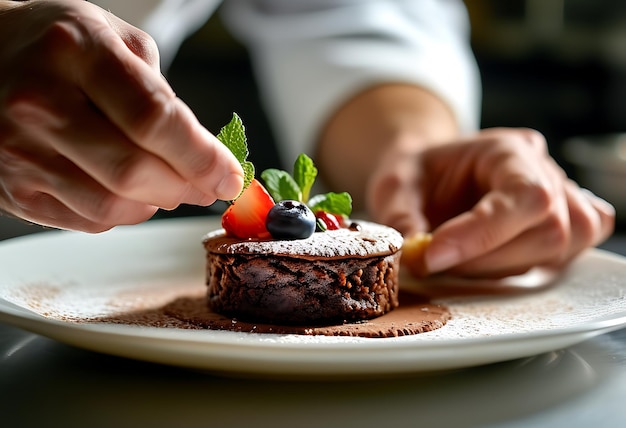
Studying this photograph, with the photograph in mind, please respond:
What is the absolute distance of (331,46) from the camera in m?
2.48

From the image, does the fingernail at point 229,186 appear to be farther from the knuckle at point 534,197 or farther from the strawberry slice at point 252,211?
the knuckle at point 534,197

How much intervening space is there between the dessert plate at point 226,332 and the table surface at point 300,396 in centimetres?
4

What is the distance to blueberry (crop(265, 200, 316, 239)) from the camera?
47.9 inches

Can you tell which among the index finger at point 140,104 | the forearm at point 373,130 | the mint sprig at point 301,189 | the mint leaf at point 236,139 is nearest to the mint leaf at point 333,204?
the mint sprig at point 301,189

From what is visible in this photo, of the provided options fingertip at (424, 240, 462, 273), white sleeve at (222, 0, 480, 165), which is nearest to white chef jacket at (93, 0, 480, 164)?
white sleeve at (222, 0, 480, 165)

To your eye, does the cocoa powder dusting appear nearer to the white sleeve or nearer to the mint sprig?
the mint sprig

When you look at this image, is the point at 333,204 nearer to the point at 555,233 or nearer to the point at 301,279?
the point at 301,279

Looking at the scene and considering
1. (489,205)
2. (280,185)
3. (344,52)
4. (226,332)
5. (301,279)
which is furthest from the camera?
(344,52)

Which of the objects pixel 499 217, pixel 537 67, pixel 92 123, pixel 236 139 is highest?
pixel 92 123

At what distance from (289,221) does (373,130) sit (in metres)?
1.01

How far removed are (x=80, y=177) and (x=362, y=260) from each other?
19.4 inches

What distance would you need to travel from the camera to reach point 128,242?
1.77 m

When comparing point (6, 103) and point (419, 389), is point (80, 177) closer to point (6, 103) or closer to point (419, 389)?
A: point (6, 103)

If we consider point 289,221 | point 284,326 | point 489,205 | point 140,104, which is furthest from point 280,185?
point 140,104
